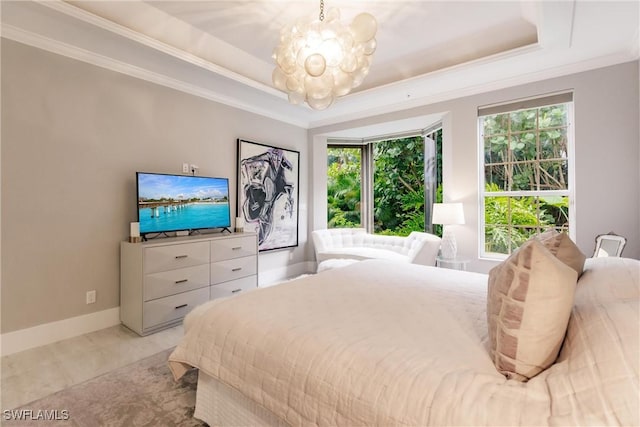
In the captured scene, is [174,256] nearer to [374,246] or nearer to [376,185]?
[374,246]

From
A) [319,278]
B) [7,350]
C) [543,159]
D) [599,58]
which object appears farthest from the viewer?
[543,159]

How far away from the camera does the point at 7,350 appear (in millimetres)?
2354

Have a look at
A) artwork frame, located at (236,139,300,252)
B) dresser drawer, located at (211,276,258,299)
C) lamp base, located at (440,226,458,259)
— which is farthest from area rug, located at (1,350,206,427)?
lamp base, located at (440,226,458,259)

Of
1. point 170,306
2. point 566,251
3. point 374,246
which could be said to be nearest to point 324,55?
point 566,251

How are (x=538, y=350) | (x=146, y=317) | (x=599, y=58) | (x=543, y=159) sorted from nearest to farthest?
1. (x=538, y=350)
2. (x=146, y=317)
3. (x=599, y=58)
4. (x=543, y=159)

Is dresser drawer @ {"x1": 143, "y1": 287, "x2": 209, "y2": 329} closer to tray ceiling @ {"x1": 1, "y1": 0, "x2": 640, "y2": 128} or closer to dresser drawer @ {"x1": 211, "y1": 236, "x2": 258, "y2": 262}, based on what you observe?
dresser drawer @ {"x1": 211, "y1": 236, "x2": 258, "y2": 262}

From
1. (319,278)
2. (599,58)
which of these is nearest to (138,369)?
(319,278)

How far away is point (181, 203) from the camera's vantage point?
3.25m

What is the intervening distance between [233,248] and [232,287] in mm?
445

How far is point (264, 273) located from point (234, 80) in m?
2.63

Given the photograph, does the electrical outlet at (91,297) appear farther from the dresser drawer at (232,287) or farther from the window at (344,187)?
the window at (344,187)

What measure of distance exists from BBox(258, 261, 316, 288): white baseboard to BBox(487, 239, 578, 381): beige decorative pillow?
3.61 meters

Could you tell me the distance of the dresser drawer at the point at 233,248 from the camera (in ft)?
10.7

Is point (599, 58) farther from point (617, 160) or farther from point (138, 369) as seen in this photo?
point (138, 369)
